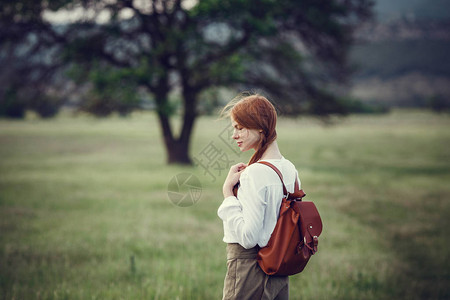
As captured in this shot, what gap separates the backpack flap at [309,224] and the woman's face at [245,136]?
1.53 ft

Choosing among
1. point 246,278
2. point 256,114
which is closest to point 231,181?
point 256,114

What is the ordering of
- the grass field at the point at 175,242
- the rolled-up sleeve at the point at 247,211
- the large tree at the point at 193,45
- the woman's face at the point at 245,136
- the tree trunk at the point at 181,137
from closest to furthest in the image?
the rolled-up sleeve at the point at 247,211 < the woman's face at the point at 245,136 < the grass field at the point at 175,242 < the large tree at the point at 193,45 < the tree trunk at the point at 181,137

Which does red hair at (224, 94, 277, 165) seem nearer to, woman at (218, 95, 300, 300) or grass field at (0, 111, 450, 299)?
woman at (218, 95, 300, 300)

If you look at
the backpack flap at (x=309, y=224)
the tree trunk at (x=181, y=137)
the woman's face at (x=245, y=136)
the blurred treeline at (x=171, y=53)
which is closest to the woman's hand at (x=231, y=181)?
the woman's face at (x=245, y=136)

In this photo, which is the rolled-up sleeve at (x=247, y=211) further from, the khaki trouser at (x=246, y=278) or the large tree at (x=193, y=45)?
the large tree at (x=193, y=45)

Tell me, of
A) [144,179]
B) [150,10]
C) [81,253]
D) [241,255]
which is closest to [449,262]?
[241,255]

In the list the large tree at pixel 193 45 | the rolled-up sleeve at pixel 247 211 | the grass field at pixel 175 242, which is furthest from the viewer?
the large tree at pixel 193 45

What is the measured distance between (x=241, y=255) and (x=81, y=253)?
405cm

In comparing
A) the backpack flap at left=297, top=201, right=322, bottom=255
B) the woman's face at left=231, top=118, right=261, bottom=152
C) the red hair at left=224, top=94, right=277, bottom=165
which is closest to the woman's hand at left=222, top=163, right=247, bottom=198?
the woman's face at left=231, top=118, right=261, bottom=152

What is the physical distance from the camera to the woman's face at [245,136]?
2.09m

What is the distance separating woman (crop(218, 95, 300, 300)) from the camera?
1980 millimetres

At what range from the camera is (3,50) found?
42.5 feet

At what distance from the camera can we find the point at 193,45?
12.6 metres

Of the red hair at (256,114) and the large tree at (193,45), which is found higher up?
the red hair at (256,114)
